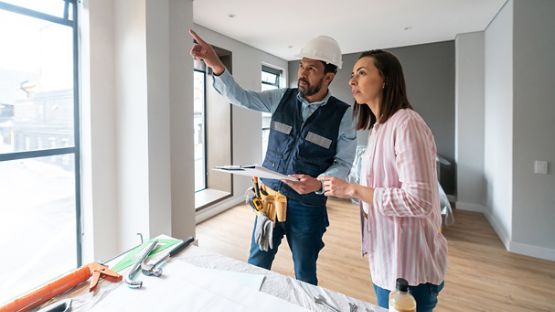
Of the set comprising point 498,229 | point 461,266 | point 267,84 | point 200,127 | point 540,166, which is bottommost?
point 461,266

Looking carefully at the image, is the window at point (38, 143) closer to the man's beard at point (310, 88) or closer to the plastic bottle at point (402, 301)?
the man's beard at point (310, 88)

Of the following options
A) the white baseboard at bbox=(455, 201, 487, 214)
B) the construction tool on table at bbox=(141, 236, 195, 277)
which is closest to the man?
the construction tool on table at bbox=(141, 236, 195, 277)

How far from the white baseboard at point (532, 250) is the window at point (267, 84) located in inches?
140

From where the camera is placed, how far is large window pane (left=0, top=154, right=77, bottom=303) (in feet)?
6.13

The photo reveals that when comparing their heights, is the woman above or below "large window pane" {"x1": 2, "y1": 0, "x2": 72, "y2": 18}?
below

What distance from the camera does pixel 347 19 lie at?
11.1 feet

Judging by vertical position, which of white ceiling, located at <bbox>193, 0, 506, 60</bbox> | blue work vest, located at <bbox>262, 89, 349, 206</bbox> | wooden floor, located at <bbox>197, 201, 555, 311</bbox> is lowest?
wooden floor, located at <bbox>197, 201, 555, 311</bbox>

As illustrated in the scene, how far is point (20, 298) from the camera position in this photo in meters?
0.74

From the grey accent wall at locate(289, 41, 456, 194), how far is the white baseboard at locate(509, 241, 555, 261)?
1.64m

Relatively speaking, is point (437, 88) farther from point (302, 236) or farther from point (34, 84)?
point (34, 84)

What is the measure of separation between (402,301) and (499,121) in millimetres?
3476

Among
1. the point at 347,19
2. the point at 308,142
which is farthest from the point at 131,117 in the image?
the point at 347,19

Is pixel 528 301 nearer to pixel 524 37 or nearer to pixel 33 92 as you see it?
pixel 524 37

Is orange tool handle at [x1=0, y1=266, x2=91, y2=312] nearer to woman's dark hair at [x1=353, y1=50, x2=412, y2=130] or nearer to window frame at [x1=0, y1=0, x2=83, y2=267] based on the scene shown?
woman's dark hair at [x1=353, y1=50, x2=412, y2=130]
